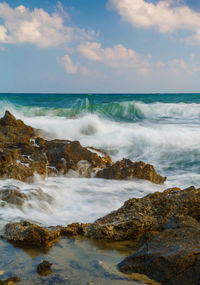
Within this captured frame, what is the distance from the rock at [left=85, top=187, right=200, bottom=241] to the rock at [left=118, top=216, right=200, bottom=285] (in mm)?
492

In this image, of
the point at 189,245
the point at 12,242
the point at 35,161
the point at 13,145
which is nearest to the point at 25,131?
the point at 13,145

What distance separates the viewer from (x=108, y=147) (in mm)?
9812

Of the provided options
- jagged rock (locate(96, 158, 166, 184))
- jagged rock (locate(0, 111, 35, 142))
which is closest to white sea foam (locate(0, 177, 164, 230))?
jagged rock (locate(96, 158, 166, 184))

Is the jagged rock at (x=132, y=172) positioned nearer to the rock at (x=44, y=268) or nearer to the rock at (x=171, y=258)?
the rock at (x=171, y=258)

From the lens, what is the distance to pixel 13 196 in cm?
426

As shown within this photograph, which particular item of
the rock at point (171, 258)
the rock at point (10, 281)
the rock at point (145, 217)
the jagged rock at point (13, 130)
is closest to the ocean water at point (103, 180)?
the rock at point (145, 217)

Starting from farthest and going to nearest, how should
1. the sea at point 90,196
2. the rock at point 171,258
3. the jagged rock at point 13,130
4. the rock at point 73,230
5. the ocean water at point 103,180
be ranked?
the jagged rock at point 13,130 → the ocean water at point 103,180 → the rock at point 73,230 → the sea at point 90,196 → the rock at point 171,258

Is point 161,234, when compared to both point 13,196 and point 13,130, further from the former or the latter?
point 13,130

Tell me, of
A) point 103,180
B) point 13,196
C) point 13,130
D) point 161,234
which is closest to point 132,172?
point 103,180

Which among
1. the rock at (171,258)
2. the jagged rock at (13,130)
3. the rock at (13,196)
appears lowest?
the rock at (13,196)

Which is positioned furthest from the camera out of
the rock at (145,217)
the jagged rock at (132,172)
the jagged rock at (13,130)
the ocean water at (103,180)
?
the jagged rock at (13,130)

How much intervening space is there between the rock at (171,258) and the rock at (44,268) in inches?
22.8

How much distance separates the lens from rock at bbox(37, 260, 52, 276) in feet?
8.02

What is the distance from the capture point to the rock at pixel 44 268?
8.02 feet
